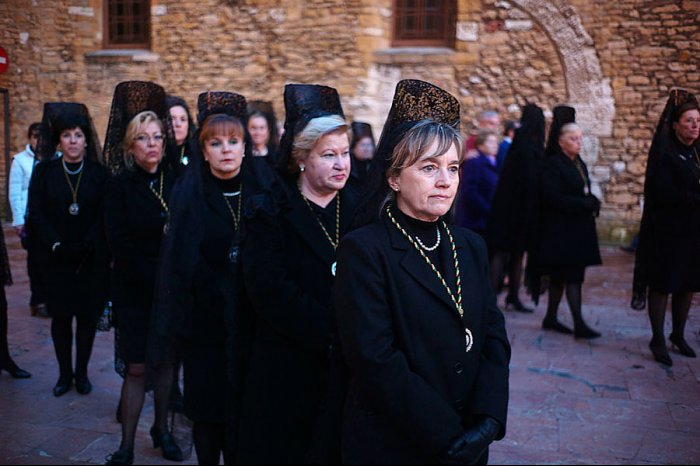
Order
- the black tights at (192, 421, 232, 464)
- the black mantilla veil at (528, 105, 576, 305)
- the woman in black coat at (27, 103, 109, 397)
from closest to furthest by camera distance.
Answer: the black tights at (192, 421, 232, 464) → the woman in black coat at (27, 103, 109, 397) → the black mantilla veil at (528, 105, 576, 305)

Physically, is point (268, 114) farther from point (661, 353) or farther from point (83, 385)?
point (661, 353)

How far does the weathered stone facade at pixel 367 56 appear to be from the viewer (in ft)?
9.58

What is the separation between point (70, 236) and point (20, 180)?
134 cm

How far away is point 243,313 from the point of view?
3.05 meters

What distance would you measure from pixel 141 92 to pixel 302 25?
4.38 feet

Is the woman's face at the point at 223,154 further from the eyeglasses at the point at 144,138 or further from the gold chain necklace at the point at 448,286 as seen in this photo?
the gold chain necklace at the point at 448,286

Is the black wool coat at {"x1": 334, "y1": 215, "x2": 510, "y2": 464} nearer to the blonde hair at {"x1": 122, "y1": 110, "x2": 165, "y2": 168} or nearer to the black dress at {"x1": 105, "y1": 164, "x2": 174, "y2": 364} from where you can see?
the black dress at {"x1": 105, "y1": 164, "x2": 174, "y2": 364}

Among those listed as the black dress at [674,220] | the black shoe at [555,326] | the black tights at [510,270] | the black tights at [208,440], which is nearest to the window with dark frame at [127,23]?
the black tights at [208,440]

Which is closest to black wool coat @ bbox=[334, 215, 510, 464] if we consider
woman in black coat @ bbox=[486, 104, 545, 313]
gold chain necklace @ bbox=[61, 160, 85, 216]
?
gold chain necklace @ bbox=[61, 160, 85, 216]

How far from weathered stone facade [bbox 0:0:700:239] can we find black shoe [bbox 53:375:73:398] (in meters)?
1.62

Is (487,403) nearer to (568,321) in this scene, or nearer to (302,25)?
(302,25)

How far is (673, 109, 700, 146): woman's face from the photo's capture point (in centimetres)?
327

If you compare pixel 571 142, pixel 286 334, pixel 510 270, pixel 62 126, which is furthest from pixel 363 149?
pixel 286 334

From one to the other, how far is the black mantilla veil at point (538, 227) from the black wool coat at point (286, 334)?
13.3 ft
